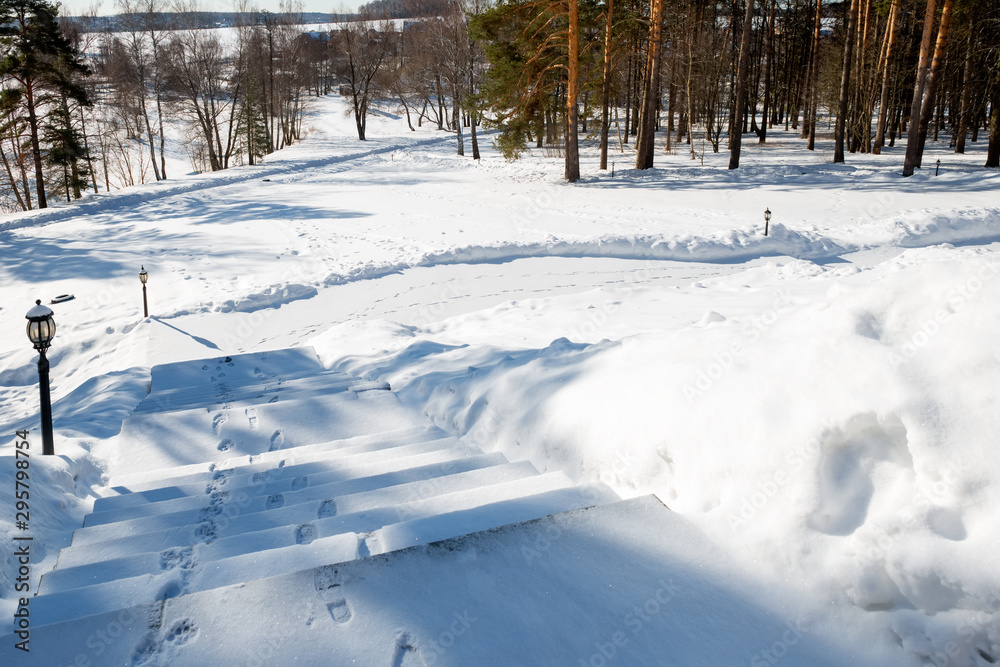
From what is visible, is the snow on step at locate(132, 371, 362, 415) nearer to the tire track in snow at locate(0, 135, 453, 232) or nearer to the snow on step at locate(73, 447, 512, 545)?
the snow on step at locate(73, 447, 512, 545)

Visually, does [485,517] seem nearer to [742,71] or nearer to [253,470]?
[253,470]

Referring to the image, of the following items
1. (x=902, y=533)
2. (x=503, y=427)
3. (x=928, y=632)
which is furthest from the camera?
(x=503, y=427)

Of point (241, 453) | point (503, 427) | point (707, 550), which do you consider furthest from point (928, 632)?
point (241, 453)

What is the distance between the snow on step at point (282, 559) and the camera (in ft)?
6.03

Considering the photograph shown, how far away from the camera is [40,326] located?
500 centimetres

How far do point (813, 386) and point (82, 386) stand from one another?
7.79 metres

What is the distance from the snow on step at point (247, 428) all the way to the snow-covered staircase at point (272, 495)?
0.01 metres

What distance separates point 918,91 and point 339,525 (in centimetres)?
2261

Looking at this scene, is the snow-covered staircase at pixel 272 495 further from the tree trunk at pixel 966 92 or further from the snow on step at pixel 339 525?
the tree trunk at pixel 966 92

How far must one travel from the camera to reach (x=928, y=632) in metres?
1.81

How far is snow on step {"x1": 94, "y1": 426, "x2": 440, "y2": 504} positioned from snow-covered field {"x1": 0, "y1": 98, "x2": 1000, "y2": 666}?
250 mm

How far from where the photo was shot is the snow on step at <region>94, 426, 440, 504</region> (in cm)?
333

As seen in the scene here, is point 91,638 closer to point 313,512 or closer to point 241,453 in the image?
point 313,512

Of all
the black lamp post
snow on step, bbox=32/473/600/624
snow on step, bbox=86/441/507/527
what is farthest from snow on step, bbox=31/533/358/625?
the black lamp post
